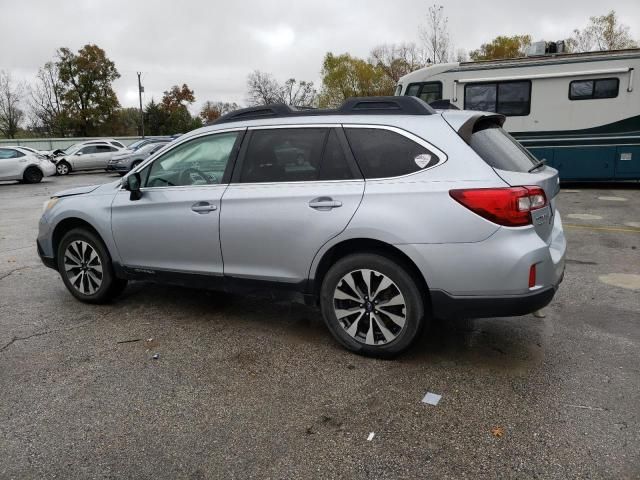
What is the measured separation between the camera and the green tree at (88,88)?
50250 mm

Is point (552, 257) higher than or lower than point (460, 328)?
higher

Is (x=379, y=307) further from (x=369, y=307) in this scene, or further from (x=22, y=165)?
(x=22, y=165)

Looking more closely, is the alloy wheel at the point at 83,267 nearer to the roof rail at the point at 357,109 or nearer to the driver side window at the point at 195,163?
the driver side window at the point at 195,163

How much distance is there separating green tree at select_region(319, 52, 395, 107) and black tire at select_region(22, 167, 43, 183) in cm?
4256

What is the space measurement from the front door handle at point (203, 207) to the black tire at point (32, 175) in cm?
1944

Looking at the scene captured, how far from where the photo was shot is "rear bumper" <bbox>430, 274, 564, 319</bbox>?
334 cm

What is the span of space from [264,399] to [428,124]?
84.3 inches

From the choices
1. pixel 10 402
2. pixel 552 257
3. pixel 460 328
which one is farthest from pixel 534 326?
pixel 10 402

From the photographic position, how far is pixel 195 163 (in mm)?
4574

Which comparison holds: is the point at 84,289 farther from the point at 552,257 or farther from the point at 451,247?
the point at 552,257

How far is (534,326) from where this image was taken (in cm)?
435

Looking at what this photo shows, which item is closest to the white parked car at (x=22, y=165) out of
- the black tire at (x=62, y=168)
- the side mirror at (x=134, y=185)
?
the black tire at (x=62, y=168)

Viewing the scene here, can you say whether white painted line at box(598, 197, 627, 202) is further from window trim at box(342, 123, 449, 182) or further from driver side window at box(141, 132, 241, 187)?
driver side window at box(141, 132, 241, 187)

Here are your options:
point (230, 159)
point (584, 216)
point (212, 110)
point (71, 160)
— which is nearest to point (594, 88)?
point (584, 216)
